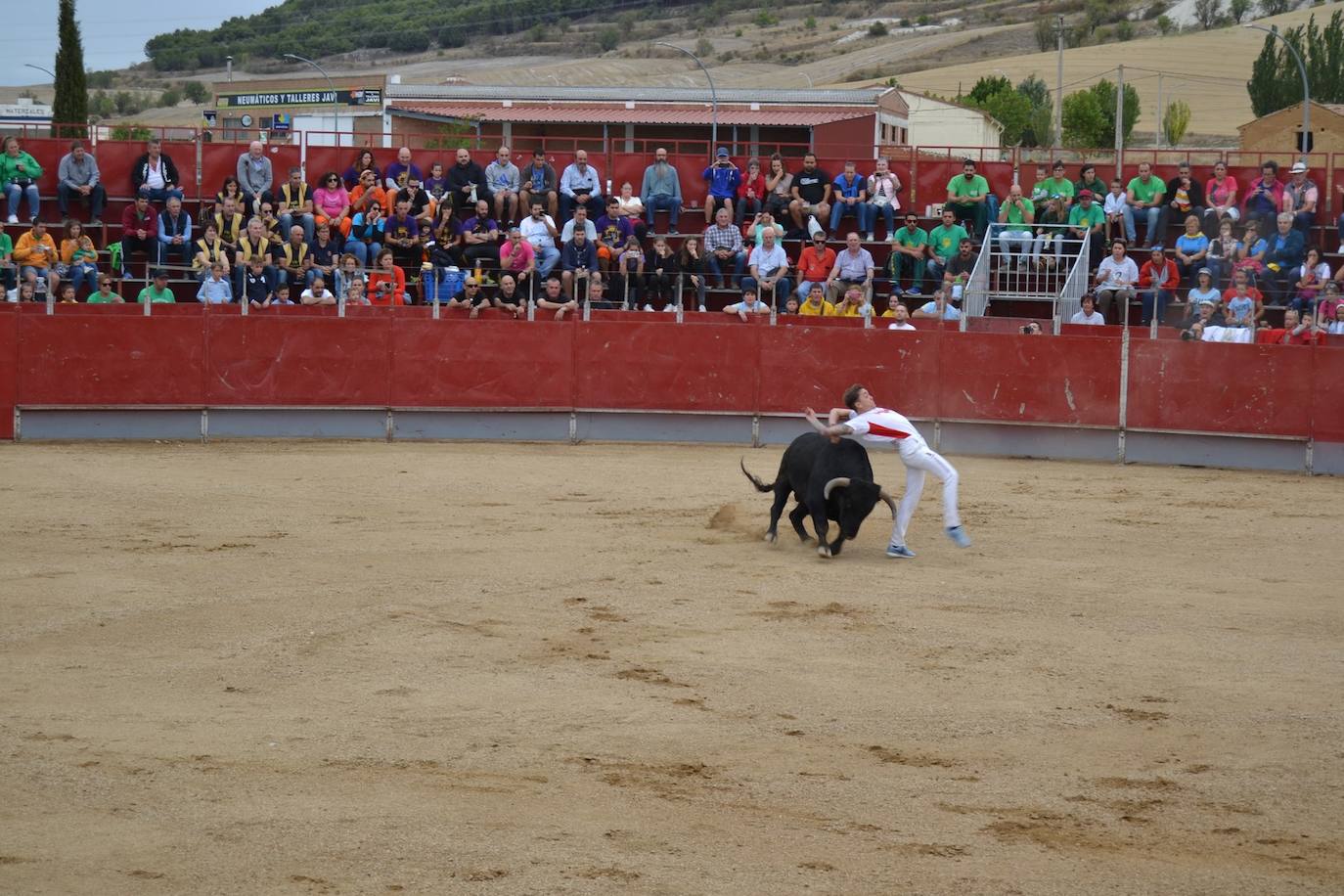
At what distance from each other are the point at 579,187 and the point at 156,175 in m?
5.88

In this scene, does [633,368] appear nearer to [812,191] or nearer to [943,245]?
[812,191]

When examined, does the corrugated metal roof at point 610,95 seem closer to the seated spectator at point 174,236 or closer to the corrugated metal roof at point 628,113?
the corrugated metal roof at point 628,113

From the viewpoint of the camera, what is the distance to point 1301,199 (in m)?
21.6

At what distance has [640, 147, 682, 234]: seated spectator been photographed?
23359 mm

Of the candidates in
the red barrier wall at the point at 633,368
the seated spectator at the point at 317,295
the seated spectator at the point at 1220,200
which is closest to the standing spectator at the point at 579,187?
the red barrier wall at the point at 633,368

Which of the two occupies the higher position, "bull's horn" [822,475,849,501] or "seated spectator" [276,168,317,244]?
"seated spectator" [276,168,317,244]

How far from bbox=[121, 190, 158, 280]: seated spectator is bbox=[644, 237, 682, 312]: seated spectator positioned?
6.71 meters

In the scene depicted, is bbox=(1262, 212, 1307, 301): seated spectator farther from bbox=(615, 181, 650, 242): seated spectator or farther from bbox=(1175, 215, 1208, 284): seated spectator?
bbox=(615, 181, 650, 242): seated spectator

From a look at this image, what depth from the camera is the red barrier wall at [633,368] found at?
18.6 metres

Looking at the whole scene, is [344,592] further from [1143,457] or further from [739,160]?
[739,160]

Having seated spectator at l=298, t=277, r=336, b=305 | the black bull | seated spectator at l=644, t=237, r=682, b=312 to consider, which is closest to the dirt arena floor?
the black bull

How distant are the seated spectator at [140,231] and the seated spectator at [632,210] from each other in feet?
20.7

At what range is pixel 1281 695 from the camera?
873cm

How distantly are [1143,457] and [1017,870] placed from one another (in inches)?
532
